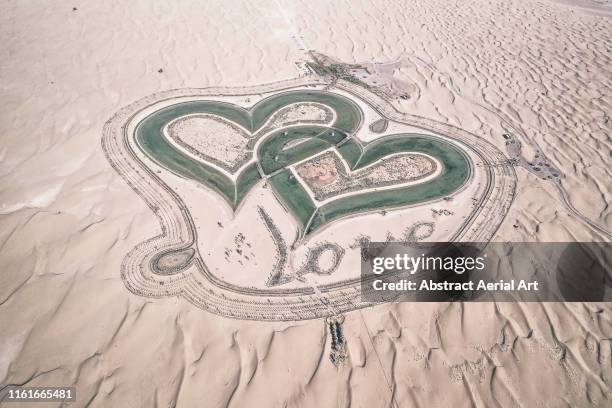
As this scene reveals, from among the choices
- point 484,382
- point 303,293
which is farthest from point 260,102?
point 484,382

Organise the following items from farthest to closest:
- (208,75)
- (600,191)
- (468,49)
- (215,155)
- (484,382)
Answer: (468,49)
(208,75)
(215,155)
(600,191)
(484,382)

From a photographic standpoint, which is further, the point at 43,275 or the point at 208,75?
the point at 208,75

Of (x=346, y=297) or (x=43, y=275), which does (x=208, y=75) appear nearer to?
(x=43, y=275)

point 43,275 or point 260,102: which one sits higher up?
point 260,102

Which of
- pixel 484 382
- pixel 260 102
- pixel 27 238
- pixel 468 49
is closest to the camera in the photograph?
pixel 484 382

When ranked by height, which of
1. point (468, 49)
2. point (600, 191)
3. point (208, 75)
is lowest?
point (600, 191)

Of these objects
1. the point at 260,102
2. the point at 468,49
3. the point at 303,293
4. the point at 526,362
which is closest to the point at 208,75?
the point at 260,102

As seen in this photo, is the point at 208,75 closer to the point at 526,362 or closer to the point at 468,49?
the point at 468,49
